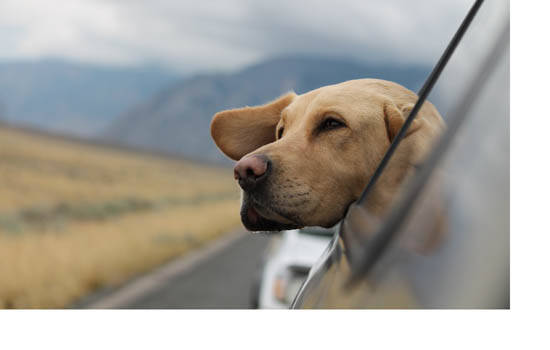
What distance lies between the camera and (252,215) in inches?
31.6

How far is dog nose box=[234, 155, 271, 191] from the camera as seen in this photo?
741 millimetres

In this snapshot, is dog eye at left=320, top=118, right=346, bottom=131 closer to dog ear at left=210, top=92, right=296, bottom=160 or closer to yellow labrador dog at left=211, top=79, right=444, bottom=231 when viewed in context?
yellow labrador dog at left=211, top=79, right=444, bottom=231

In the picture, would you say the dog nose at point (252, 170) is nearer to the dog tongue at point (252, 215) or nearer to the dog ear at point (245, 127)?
the dog tongue at point (252, 215)

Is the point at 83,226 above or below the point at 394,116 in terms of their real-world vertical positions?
below

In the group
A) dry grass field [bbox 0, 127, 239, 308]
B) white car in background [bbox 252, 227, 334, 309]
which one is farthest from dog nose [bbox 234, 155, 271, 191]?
white car in background [bbox 252, 227, 334, 309]

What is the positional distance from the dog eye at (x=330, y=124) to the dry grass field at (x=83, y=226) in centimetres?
23

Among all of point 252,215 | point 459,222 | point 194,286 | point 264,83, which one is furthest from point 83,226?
point 459,222

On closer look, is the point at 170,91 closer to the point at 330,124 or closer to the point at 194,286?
the point at 194,286

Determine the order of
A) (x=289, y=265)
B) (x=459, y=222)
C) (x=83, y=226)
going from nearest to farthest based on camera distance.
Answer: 1. (x=459, y=222)
2. (x=289, y=265)
3. (x=83, y=226)

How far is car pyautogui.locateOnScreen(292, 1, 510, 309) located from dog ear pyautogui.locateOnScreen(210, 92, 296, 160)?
37 centimetres

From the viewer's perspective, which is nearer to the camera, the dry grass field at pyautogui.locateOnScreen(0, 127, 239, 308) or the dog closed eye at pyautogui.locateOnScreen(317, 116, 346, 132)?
the dog closed eye at pyautogui.locateOnScreen(317, 116, 346, 132)

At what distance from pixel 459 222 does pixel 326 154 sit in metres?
0.39

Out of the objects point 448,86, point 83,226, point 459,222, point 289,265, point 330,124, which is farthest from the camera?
point 83,226

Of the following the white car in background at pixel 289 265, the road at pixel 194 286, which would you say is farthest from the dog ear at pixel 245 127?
the road at pixel 194 286
